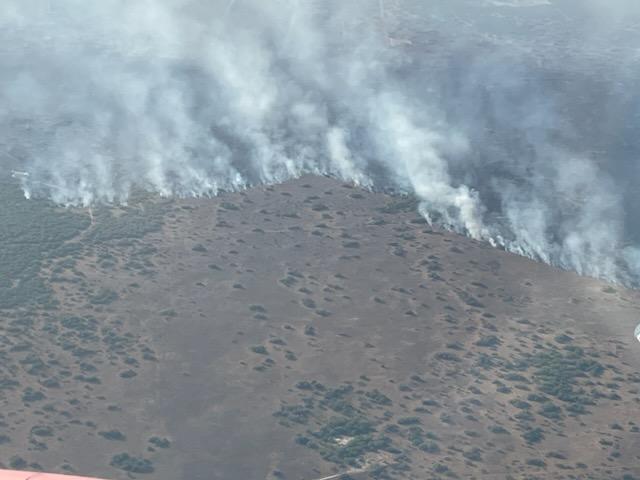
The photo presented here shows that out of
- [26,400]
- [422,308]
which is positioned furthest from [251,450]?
[422,308]

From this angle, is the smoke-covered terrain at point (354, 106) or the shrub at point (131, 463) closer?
the shrub at point (131, 463)

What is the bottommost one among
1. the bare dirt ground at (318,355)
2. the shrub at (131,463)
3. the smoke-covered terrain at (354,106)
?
the shrub at (131,463)

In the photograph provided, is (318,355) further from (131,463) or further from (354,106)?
(354,106)

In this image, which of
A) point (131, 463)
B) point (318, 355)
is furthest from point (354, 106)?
point (131, 463)

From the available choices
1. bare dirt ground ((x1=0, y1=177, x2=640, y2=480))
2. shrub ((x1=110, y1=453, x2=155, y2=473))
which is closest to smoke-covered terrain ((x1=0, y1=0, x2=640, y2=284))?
bare dirt ground ((x1=0, y1=177, x2=640, y2=480))

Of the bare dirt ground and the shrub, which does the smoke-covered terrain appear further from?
the shrub

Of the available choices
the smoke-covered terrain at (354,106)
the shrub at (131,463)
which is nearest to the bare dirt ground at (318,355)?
the shrub at (131,463)

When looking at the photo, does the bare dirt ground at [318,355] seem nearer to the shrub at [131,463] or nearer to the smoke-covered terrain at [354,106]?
the shrub at [131,463]
